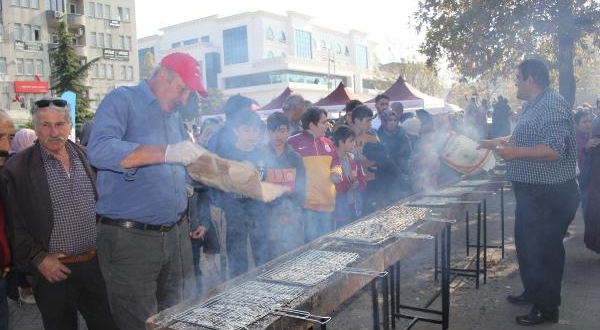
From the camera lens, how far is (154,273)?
2.60 meters

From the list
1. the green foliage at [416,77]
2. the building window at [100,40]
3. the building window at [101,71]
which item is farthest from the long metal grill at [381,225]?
the building window at [100,40]

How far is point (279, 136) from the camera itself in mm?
4387

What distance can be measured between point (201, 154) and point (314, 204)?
2.56 meters

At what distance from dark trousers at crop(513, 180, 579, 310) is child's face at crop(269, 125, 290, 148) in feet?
6.97

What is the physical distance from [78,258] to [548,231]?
3584 millimetres

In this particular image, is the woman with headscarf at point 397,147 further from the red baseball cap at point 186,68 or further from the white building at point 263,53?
the white building at point 263,53

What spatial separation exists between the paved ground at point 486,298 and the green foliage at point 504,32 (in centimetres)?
675

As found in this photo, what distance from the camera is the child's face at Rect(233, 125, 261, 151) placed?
13.8 feet

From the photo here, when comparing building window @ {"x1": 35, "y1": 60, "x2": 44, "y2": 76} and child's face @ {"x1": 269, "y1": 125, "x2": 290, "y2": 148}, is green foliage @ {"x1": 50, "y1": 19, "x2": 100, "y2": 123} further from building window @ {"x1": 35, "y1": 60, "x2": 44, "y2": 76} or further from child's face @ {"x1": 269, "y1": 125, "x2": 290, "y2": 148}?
child's face @ {"x1": 269, "y1": 125, "x2": 290, "y2": 148}

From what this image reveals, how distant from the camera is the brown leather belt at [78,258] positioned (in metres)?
2.96

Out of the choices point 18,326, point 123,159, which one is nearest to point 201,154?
point 123,159

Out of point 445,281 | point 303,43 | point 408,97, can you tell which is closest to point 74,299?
point 445,281

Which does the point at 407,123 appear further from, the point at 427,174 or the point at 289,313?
the point at 289,313

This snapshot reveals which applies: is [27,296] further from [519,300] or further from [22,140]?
[519,300]
